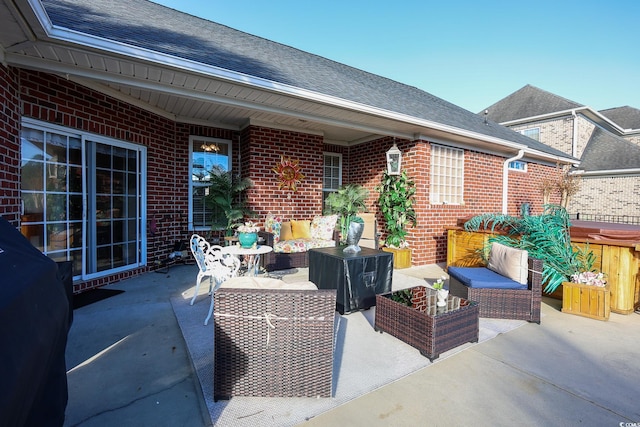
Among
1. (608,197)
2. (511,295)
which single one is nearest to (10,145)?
(511,295)

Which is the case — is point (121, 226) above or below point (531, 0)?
below

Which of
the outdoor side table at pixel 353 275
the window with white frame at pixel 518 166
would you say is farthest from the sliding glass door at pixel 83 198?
the window with white frame at pixel 518 166

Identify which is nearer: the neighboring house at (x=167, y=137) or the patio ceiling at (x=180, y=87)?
the patio ceiling at (x=180, y=87)

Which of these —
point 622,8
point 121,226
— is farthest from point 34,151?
point 622,8

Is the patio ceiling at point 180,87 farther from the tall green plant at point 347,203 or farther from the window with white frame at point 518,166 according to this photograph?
the window with white frame at point 518,166

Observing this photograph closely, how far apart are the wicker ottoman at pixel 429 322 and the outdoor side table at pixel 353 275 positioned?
1.81 ft

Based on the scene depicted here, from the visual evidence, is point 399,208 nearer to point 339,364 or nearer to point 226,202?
point 226,202

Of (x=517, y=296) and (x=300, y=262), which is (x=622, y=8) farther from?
(x=300, y=262)

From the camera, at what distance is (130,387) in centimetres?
217

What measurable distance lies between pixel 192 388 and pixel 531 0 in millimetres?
8872

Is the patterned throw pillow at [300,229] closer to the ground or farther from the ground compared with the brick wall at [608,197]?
closer to the ground

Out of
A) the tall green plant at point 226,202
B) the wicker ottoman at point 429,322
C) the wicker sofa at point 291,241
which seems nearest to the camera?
the wicker ottoman at point 429,322

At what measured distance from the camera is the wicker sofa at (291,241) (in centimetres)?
546

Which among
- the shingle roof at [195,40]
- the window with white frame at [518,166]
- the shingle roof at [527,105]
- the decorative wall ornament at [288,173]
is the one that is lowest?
the decorative wall ornament at [288,173]
